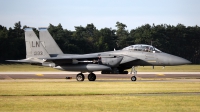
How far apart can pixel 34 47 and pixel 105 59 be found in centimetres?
580

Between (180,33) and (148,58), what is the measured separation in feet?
258

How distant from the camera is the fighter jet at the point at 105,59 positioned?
104 ft

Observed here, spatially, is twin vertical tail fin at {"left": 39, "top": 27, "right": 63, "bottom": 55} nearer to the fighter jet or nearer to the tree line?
the fighter jet

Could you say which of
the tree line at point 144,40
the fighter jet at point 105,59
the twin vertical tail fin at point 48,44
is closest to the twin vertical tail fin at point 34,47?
the fighter jet at point 105,59

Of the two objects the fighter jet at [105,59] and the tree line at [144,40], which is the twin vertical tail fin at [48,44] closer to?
the fighter jet at [105,59]

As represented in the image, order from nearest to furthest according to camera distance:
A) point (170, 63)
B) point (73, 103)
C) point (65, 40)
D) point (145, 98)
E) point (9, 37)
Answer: point (73, 103)
point (145, 98)
point (170, 63)
point (9, 37)
point (65, 40)

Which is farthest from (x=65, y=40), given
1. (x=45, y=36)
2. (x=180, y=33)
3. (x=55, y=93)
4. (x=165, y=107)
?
(x=165, y=107)

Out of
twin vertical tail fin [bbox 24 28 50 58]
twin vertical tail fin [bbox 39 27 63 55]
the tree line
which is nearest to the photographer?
twin vertical tail fin [bbox 24 28 50 58]

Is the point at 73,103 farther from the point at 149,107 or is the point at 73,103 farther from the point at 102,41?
the point at 102,41

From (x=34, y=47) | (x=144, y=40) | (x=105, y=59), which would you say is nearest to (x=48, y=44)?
(x=34, y=47)

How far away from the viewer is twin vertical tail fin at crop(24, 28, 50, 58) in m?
33.2

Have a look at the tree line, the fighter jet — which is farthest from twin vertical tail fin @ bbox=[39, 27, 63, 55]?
the tree line

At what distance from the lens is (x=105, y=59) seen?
32125 millimetres

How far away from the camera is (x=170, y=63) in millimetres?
31609
